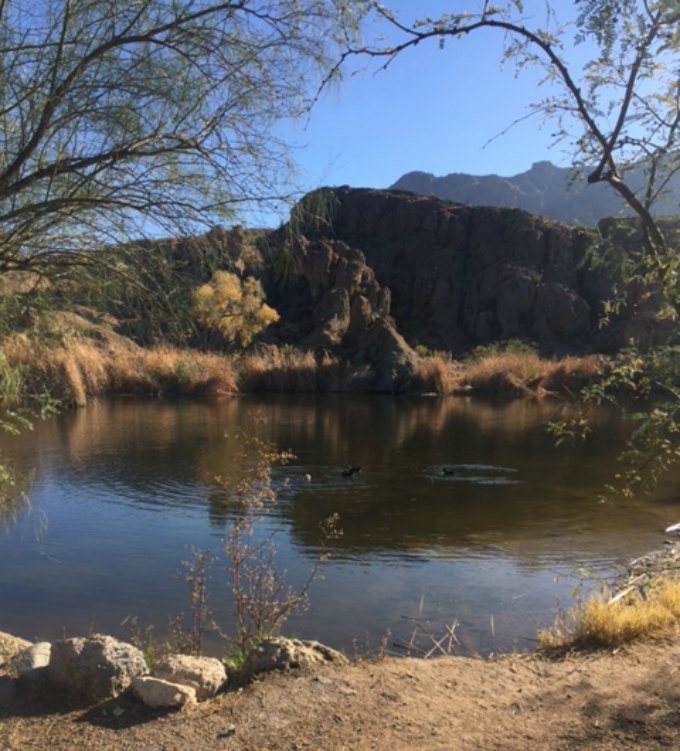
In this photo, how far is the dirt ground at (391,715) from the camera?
3525 millimetres

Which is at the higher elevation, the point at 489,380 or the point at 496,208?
the point at 496,208

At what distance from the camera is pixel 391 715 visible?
151 inches

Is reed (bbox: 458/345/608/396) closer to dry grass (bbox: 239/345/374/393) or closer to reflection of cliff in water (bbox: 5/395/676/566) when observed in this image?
dry grass (bbox: 239/345/374/393)

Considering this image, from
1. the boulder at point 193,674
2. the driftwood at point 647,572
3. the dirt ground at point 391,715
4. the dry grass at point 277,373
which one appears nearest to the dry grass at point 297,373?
the dry grass at point 277,373

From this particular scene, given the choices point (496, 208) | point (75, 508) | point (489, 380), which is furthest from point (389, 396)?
point (496, 208)

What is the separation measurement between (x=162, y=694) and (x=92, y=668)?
50cm

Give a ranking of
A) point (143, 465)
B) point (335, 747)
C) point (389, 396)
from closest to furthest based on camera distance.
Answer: point (335, 747)
point (143, 465)
point (389, 396)

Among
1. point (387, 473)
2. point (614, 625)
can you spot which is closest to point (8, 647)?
point (614, 625)

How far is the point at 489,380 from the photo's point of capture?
39.7 meters

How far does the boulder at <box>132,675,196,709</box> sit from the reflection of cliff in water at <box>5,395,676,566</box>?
3881mm

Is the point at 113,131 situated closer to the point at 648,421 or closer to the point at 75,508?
the point at 648,421

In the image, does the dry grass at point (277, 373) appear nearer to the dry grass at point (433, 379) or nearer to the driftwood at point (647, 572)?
the dry grass at point (433, 379)

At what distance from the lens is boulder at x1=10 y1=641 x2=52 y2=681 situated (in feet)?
14.3

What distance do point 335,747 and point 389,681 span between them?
92 centimetres
